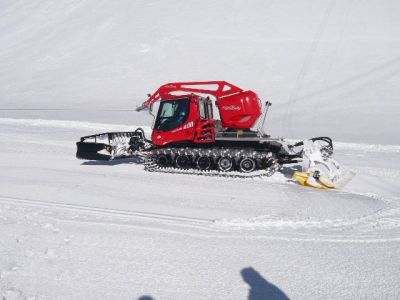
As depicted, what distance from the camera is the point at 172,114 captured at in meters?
10.0

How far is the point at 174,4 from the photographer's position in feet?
126

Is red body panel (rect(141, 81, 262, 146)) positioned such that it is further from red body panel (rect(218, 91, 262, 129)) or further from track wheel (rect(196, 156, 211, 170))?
track wheel (rect(196, 156, 211, 170))

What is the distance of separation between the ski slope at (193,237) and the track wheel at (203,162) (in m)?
0.56

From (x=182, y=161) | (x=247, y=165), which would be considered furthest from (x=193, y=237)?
(x=182, y=161)

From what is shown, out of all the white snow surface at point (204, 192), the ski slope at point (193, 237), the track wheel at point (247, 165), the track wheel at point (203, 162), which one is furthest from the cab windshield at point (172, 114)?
the track wheel at point (247, 165)

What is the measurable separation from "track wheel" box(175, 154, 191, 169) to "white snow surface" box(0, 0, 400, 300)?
516 millimetres

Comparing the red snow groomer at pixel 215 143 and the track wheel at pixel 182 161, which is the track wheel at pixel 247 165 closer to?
the red snow groomer at pixel 215 143

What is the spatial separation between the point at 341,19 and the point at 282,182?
27.3 metres

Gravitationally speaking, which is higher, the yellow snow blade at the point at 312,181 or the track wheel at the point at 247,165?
the track wheel at the point at 247,165

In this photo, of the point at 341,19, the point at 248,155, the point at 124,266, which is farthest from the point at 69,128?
the point at 341,19

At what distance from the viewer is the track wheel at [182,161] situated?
9867 millimetres

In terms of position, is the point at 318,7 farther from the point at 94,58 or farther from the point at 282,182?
the point at 282,182

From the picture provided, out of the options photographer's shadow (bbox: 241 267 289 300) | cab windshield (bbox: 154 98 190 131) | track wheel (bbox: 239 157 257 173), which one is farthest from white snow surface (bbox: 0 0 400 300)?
cab windshield (bbox: 154 98 190 131)

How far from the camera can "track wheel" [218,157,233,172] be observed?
952 cm
